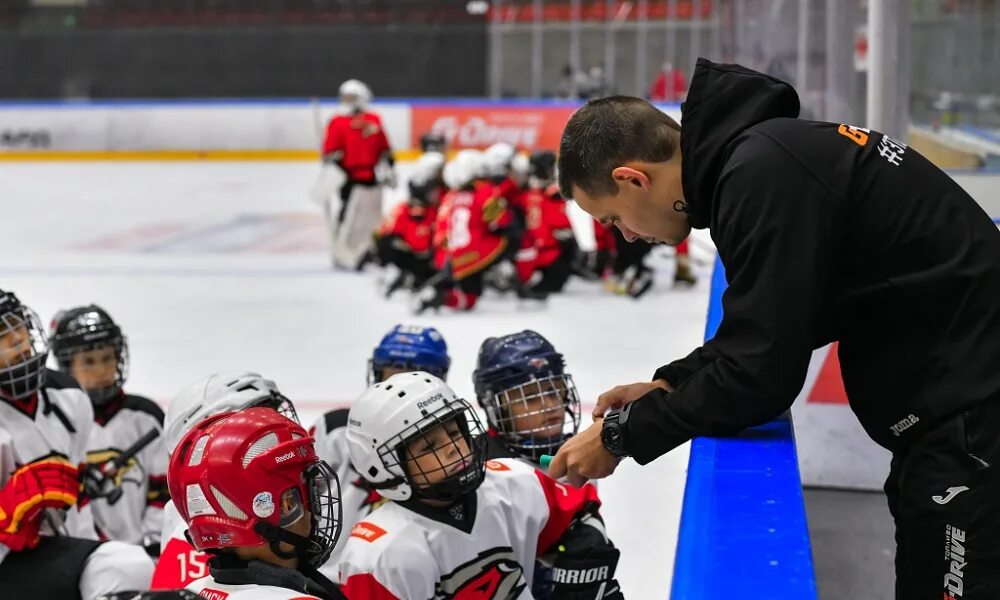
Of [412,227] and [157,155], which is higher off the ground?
[412,227]

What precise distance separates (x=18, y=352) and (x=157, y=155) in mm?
17629

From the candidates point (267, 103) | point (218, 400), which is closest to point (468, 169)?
point (218, 400)

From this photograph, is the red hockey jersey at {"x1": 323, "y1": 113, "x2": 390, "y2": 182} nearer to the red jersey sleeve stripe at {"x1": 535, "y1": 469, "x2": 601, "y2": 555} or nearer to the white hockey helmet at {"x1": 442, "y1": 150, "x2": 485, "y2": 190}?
the white hockey helmet at {"x1": 442, "y1": 150, "x2": 485, "y2": 190}

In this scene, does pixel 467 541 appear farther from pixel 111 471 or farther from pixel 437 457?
pixel 111 471

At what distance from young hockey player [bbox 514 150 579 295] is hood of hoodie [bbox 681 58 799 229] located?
22.5 ft

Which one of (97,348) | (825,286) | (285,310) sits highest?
(825,286)

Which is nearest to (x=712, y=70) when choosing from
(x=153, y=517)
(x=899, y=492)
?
(x=899, y=492)

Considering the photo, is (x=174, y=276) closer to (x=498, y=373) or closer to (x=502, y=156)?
(x=502, y=156)

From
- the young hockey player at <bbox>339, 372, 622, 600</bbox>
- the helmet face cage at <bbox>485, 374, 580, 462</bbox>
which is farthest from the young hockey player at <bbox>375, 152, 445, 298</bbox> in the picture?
the young hockey player at <bbox>339, 372, 622, 600</bbox>

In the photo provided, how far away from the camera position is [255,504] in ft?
5.99

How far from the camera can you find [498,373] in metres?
2.89

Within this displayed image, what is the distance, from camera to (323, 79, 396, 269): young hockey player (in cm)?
1062

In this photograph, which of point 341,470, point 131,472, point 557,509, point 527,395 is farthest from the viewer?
point 131,472

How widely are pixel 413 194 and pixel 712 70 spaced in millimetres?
7483
